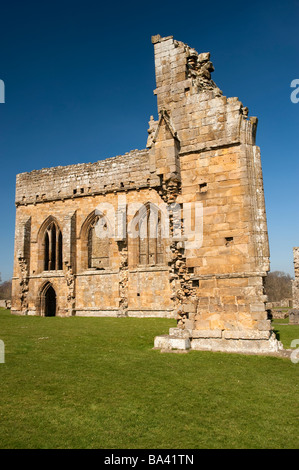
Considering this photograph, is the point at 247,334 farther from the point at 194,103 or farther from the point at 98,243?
the point at 98,243

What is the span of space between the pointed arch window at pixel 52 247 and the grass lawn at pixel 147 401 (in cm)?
1493

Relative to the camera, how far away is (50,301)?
23.3 m

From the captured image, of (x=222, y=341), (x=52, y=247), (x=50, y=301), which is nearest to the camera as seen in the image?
(x=222, y=341)

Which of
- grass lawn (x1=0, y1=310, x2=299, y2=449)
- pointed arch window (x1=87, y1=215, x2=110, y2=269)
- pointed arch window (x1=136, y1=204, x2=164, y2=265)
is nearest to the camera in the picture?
grass lawn (x1=0, y1=310, x2=299, y2=449)

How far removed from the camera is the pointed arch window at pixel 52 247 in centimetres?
2237

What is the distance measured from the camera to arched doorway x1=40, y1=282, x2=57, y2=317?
72.3 ft

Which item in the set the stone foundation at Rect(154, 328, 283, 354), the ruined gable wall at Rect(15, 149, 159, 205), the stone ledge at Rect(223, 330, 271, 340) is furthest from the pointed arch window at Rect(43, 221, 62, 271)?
the stone ledge at Rect(223, 330, 271, 340)

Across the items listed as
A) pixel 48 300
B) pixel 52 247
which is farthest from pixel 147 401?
pixel 48 300

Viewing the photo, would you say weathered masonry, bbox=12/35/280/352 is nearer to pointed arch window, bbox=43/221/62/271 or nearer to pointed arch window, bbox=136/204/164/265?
pointed arch window, bbox=136/204/164/265

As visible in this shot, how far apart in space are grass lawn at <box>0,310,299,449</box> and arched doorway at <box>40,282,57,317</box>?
14.6 m

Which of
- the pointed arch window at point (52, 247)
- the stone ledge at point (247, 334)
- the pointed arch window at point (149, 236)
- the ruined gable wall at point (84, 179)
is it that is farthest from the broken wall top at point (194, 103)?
the pointed arch window at point (52, 247)

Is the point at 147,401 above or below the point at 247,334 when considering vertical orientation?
below

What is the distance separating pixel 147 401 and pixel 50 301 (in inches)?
778

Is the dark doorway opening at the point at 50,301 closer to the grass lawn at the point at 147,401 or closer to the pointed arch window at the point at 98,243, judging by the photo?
the pointed arch window at the point at 98,243
